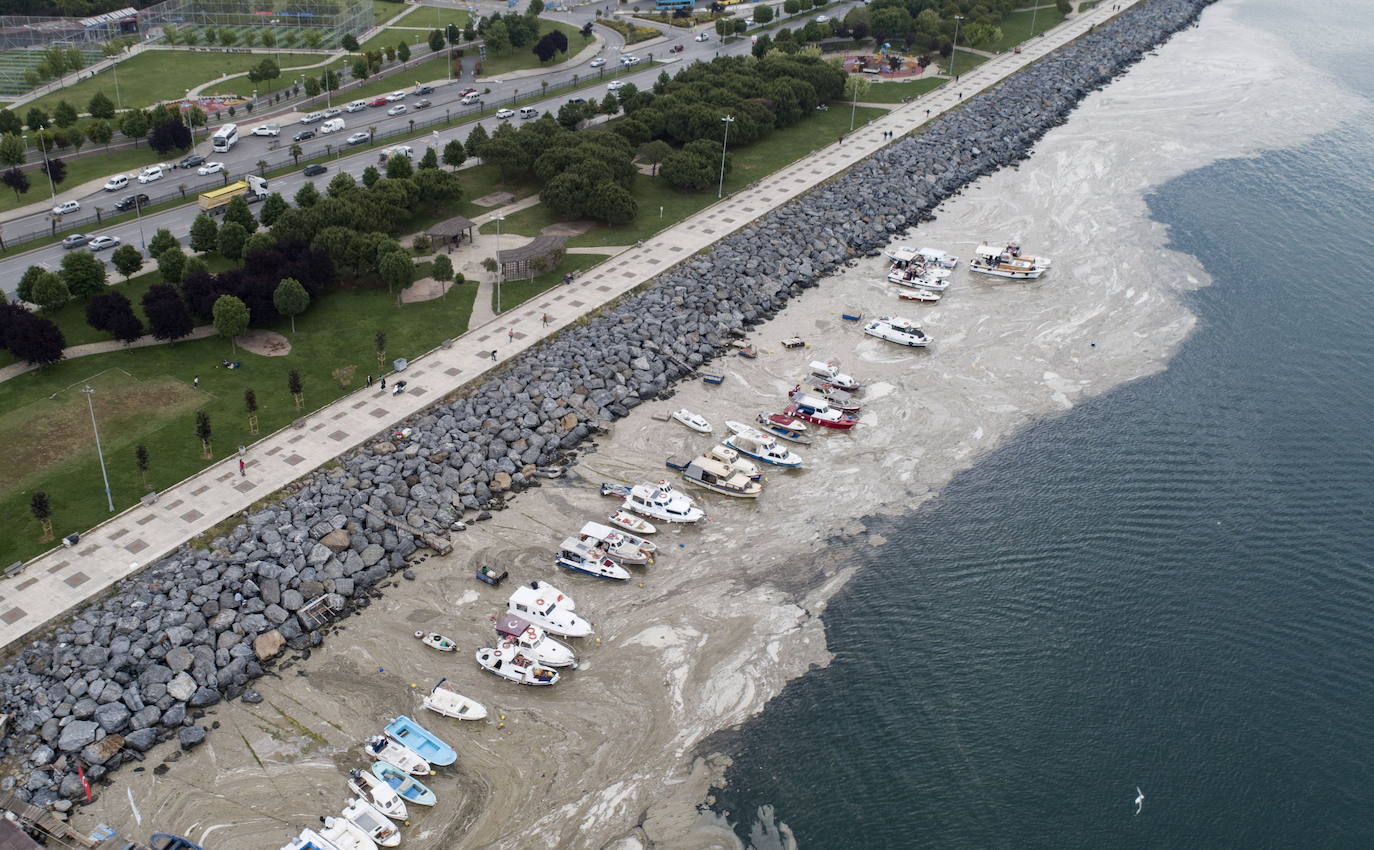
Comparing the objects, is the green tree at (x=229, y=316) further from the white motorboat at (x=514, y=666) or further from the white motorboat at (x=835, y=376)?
the white motorboat at (x=835, y=376)

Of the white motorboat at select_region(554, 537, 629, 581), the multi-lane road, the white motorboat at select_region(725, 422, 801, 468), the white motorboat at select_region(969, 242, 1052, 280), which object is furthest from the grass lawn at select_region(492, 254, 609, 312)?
the white motorboat at select_region(969, 242, 1052, 280)

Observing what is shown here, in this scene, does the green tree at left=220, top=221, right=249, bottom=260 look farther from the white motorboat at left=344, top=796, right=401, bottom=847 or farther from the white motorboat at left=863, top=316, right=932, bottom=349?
the white motorboat at left=344, top=796, right=401, bottom=847

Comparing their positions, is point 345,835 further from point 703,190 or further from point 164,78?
point 164,78

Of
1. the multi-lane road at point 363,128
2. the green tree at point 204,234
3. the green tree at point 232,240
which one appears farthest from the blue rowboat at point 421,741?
the multi-lane road at point 363,128

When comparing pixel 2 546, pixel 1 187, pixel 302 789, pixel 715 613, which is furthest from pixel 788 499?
pixel 1 187

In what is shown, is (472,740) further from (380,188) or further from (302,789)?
(380,188)

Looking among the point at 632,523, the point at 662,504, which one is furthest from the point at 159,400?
the point at 662,504

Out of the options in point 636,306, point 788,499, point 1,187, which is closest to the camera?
point 788,499
